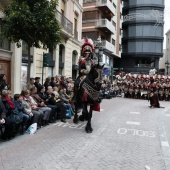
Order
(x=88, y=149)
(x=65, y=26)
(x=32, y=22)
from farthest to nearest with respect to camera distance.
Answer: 1. (x=65, y=26)
2. (x=32, y=22)
3. (x=88, y=149)

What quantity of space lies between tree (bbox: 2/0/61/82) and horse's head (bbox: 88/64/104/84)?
7.25 ft

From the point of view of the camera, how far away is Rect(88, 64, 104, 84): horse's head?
747 cm

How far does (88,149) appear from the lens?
6.05 metres

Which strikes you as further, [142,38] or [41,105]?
[142,38]

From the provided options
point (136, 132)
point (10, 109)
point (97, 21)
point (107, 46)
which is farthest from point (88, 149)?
point (107, 46)

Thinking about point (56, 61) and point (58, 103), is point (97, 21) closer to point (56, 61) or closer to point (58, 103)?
point (56, 61)

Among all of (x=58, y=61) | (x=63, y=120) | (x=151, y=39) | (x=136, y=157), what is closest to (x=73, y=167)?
(x=136, y=157)

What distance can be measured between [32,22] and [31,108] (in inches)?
112

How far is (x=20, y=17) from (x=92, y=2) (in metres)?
27.0

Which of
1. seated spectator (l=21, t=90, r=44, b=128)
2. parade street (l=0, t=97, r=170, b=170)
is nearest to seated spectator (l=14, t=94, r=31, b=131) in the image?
seated spectator (l=21, t=90, r=44, b=128)

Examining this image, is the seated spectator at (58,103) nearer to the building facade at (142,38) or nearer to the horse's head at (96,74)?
the horse's head at (96,74)

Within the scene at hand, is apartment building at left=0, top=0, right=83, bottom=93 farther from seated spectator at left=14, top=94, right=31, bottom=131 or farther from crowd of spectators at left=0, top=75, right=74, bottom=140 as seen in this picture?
seated spectator at left=14, top=94, right=31, bottom=131

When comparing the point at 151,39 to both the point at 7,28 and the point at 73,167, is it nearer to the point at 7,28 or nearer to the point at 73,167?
the point at 7,28

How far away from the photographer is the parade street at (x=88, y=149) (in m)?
5.04
